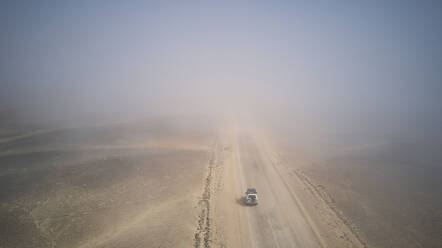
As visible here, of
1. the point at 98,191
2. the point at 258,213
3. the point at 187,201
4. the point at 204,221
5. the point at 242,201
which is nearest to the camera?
the point at 204,221

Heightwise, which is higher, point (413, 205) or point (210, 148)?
point (210, 148)

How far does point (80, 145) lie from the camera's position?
165ft

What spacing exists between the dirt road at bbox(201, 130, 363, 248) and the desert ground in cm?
13

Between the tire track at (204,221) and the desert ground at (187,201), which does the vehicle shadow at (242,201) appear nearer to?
the desert ground at (187,201)

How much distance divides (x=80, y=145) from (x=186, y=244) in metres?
43.5

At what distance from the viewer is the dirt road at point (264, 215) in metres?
22.4

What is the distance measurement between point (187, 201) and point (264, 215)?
1112cm

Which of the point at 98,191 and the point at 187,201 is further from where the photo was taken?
the point at 98,191

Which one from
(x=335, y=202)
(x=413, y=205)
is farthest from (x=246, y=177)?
(x=413, y=205)

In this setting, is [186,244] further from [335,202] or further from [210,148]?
[210,148]

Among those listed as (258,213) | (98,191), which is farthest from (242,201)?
(98,191)

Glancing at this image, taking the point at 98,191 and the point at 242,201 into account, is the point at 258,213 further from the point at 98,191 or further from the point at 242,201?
the point at 98,191

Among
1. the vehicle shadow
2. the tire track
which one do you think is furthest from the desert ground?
the vehicle shadow

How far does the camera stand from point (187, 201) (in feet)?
96.6
